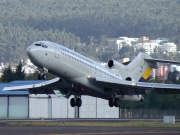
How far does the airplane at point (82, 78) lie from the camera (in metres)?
49.7

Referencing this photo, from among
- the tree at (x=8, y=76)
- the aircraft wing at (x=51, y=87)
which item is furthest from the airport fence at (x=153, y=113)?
the tree at (x=8, y=76)

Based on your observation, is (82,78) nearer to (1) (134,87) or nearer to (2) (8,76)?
(1) (134,87)

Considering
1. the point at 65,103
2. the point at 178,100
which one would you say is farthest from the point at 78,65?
the point at 65,103

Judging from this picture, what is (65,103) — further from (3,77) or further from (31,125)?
(3,77)

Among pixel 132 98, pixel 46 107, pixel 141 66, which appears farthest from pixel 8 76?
pixel 132 98

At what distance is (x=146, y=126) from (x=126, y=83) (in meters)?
4.99

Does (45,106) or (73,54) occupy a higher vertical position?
(73,54)

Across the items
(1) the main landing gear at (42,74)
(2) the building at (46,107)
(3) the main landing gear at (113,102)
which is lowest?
(2) the building at (46,107)

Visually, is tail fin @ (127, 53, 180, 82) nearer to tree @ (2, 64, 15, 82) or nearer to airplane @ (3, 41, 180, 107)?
airplane @ (3, 41, 180, 107)

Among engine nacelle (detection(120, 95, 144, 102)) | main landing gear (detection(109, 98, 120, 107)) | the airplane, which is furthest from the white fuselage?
engine nacelle (detection(120, 95, 144, 102))

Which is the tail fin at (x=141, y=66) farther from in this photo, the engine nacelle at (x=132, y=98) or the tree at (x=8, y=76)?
the tree at (x=8, y=76)

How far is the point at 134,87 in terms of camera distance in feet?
177

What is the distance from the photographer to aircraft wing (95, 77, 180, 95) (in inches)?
2100

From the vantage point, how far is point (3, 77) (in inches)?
4397
